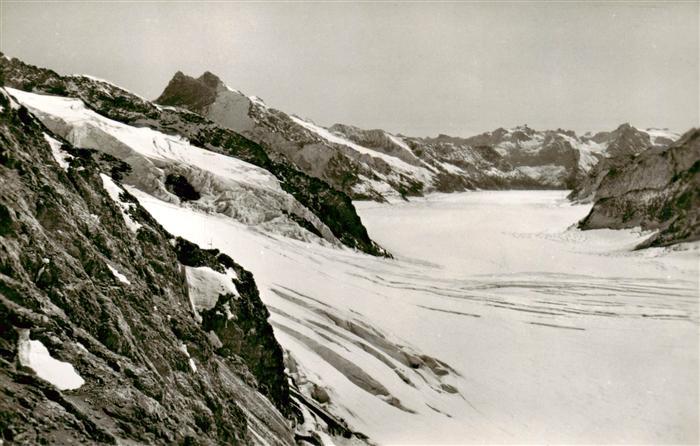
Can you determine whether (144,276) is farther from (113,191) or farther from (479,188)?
(479,188)

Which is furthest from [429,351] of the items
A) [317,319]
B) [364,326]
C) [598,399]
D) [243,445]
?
[243,445]

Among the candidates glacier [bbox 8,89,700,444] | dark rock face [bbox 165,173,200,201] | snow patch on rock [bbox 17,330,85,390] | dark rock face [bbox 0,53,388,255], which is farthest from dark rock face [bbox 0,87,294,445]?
dark rock face [bbox 0,53,388,255]

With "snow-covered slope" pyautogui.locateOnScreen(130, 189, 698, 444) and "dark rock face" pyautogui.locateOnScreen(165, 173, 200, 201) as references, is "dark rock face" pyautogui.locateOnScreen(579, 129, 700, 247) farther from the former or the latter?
"dark rock face" pyautogui.locateOnScreen(165, 173, 200, 201)

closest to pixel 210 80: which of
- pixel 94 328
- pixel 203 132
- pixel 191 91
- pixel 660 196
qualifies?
pixel 191 91

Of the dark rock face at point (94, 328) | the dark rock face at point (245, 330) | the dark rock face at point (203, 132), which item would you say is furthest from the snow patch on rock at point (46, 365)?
the dark rock face at point (203, 132)

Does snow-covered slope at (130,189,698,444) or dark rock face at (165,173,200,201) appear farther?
dark rock face at (165,173,200,201)

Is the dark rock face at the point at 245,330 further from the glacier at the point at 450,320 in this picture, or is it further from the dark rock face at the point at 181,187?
the dark rock face at the point at 181,187
